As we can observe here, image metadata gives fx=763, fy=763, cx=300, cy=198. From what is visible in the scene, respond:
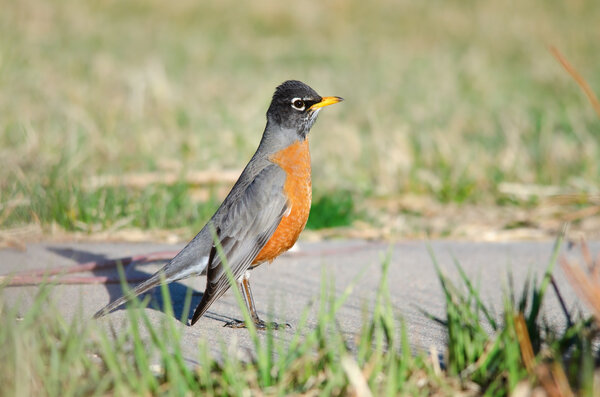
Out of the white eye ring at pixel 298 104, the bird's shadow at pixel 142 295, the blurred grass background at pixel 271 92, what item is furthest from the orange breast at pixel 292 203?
the blurred grass background at pixel 271 92

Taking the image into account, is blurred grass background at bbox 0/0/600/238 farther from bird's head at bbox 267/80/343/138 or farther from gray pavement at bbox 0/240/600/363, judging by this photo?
bird's head at bbox 267/80/343/138

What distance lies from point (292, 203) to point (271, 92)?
6.07 metres

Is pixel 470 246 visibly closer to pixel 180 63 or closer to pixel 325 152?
pixel 325 152

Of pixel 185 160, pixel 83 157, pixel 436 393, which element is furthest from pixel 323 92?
pixel 436 393

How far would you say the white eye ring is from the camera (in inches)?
174

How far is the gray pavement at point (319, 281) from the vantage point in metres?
3.46

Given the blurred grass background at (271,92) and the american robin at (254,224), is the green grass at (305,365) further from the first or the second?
the blurred grass background at (271,92)

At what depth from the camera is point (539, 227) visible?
5.77 m

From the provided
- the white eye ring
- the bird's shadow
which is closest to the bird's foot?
the bird's shadow

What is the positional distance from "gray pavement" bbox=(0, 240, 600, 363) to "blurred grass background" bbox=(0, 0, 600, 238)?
2.03ft

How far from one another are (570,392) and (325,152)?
228 inches

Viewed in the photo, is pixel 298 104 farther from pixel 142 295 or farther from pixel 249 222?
pixel 142 295

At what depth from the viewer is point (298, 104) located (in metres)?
4.43

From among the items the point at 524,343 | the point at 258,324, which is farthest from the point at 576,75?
the point at 258,324
